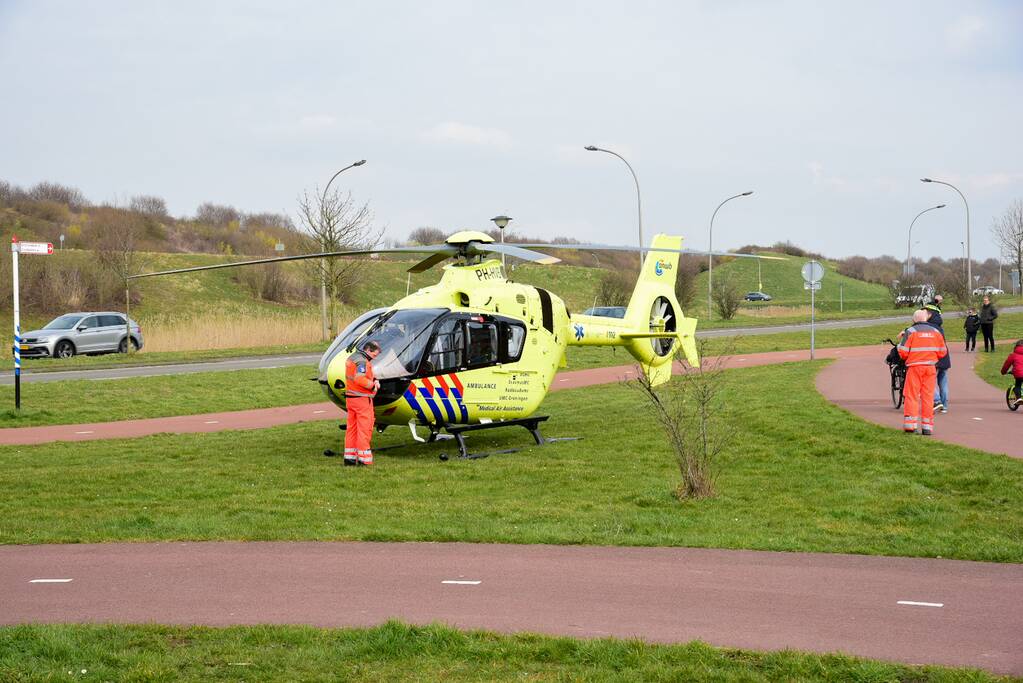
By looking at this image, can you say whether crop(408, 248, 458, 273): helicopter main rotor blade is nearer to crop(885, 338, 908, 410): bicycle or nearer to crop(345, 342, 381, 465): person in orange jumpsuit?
crop(345, 342, 381, 465): person in orange jumpsuit

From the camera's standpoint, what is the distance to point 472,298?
53.5ft

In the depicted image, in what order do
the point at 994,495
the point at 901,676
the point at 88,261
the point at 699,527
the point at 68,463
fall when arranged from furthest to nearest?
1. the point at 88,261
2. the point at 68,463
3. the point at 994,495
4. the point at 699,527
5. the point at 901,676

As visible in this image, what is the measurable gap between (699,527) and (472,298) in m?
6.82

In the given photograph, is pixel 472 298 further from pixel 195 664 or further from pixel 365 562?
pixel 195 664

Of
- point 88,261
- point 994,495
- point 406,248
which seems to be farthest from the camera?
point 88,261

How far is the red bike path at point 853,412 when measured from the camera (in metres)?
16.3

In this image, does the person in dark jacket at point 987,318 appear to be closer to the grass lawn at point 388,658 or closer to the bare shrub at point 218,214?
the grass lawn at point 388,658

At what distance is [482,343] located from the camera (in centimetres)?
1617

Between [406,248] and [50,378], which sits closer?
[406,248]

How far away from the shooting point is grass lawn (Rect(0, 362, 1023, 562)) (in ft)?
33.4

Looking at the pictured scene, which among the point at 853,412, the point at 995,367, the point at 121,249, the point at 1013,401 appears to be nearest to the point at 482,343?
the point at 853,412

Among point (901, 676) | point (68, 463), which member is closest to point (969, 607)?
point (901, 676)

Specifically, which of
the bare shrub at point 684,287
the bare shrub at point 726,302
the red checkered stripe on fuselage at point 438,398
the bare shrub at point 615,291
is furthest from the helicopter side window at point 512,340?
the bare shrub at point 726,302

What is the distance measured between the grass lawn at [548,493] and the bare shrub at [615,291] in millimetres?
41032
